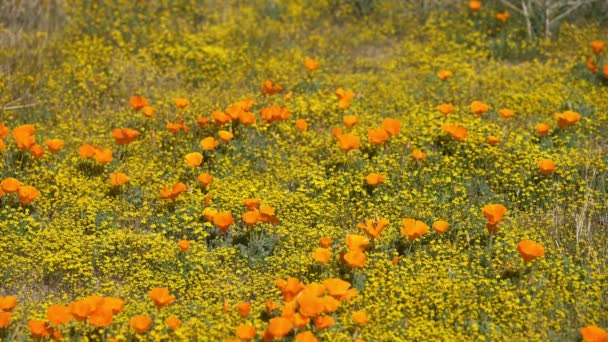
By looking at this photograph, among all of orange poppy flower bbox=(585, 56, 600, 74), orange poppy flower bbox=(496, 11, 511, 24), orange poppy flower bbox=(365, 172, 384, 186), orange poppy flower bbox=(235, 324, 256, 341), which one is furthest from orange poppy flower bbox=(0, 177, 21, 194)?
orange poppy flower bbox=(496, 11, 511, 24)

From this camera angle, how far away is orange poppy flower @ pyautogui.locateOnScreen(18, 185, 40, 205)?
4668 mm

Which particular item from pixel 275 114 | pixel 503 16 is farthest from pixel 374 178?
pixel 503 16

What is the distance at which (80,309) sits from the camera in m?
3.48

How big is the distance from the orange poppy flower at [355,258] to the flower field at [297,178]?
0.04ft

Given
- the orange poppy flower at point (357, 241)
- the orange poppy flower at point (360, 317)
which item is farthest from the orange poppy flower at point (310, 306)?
the orange poppy flower at point (357, 241)

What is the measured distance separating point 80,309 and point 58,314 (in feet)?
0.44

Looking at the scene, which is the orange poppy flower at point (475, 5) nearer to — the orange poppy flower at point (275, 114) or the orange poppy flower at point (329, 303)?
the orange poppy flower at point (275, 114)

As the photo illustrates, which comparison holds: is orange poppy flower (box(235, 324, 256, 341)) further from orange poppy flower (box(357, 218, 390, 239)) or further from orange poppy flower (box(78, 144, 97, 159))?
orange poppy flower (box(78, 144, 97, 159))

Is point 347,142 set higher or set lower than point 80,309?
higher

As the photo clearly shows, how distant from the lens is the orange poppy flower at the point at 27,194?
4.67m

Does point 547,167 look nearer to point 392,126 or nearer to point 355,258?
point 392,126

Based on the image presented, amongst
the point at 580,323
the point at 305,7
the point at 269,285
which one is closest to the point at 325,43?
the point at 305,7

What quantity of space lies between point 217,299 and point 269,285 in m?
0.33

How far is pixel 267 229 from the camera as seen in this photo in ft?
15.6
